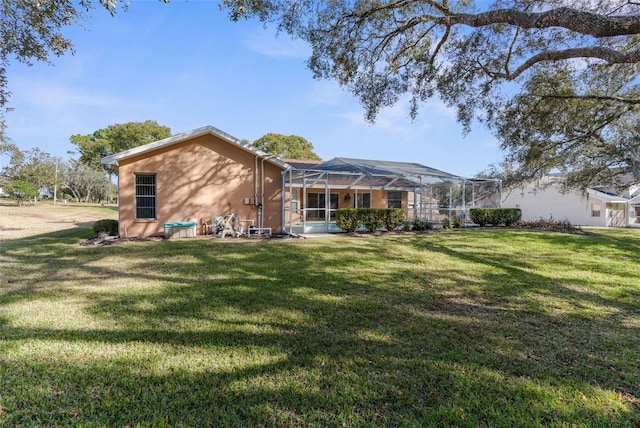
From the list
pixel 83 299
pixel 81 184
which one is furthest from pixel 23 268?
pixel 81 184

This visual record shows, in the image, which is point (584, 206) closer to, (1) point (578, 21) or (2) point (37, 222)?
(1) point (578, 21)

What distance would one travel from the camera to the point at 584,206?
96.2 feet

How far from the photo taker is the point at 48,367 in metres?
→ 2.94

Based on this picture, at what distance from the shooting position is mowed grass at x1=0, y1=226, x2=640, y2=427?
2.39 metres

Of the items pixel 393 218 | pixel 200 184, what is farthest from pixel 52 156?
pixel 393 218

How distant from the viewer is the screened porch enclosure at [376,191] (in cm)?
1594

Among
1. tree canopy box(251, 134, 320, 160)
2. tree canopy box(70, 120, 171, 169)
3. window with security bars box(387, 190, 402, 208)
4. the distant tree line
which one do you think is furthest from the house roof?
tree canopy box(70, 120, 171, 169)

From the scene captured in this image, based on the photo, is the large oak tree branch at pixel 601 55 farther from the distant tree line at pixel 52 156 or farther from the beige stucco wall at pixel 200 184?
the distant tree line at pixel 52 156

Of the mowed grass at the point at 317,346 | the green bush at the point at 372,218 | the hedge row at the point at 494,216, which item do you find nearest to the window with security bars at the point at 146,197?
the mowed grass at the point at 317,346

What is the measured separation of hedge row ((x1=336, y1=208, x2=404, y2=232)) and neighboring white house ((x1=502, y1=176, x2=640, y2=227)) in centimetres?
Result: 1866

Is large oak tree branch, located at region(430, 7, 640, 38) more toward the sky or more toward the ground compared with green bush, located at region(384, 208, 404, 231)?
more toward the sky

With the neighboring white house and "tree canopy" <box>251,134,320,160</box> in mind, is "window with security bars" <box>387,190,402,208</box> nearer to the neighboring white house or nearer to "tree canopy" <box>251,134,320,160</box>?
the neighboring white house

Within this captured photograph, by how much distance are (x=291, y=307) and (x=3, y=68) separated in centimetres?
805

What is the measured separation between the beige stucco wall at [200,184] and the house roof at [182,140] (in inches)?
9.2
